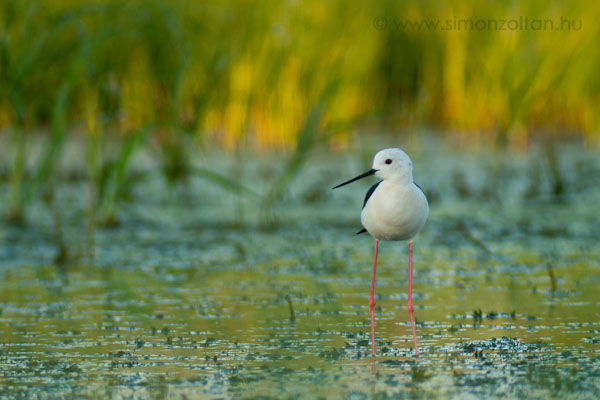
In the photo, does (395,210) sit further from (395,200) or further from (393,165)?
(393,165)

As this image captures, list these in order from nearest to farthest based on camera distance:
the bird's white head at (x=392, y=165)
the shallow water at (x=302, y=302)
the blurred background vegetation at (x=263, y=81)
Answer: the shallow water at (x=302, y=302) → the bird's white head at (x=392, y=165) → the blurred background vegetation at (x=263, y=81)

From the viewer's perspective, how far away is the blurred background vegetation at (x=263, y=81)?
26.5ft

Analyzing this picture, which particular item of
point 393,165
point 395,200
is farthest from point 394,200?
point 393,165

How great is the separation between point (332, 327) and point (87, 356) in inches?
45.5

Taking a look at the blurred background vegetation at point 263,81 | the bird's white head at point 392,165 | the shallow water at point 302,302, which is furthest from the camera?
the blurred background vegetation at point 263,81

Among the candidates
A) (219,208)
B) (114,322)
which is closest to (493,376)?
(114,322)

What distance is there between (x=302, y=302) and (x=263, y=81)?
648 centimetres

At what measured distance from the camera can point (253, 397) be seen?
153 inches

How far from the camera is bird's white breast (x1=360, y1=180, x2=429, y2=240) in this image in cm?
498

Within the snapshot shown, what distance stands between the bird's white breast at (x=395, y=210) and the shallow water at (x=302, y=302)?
0.46 metres

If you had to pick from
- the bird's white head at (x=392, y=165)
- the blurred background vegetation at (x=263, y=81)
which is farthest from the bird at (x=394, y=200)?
the blurred background vegetation at (x=263, y=81)

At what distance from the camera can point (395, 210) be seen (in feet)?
16.4

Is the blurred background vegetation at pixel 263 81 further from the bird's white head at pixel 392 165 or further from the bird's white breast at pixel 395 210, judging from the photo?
the bird's white head at pixel 392 165

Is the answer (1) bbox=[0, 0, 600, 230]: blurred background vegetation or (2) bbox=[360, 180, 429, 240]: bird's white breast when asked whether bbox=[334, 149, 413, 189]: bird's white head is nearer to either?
(2) bbox=[360, 180, 429, 240]: bird's white breast
